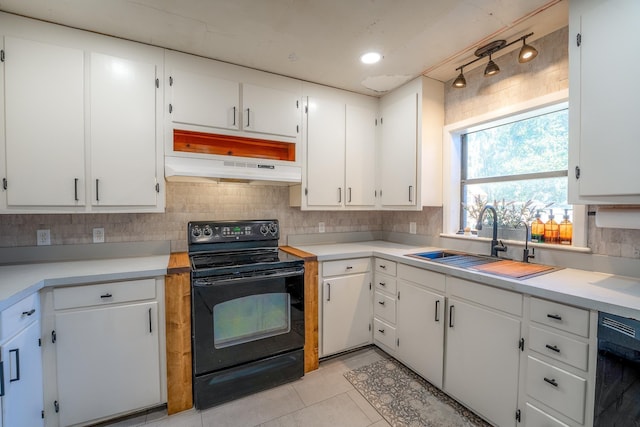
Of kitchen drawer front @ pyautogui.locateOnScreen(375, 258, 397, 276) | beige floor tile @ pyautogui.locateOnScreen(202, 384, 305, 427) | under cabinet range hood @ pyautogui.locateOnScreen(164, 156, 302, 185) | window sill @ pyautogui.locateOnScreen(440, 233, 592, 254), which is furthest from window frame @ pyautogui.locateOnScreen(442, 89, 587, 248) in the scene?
beige floor tile @ pyautogui.locateOnScreen(202, 384, 305, 427)

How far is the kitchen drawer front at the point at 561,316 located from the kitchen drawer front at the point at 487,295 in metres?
0.08

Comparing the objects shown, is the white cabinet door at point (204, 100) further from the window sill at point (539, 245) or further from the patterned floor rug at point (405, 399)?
the patterned floor rug at point (405, 399)

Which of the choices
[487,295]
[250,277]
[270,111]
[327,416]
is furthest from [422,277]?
[270,111]

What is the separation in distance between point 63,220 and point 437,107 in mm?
3114

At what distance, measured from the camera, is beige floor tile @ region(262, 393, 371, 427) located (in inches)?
67.5

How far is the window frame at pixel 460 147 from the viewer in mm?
1759

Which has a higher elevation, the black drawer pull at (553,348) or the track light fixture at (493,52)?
the track light fixture at (493,52)

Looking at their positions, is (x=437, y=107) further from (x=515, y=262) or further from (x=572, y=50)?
(x=515, y=262)

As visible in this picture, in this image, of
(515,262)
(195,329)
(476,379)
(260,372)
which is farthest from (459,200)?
(195,329)

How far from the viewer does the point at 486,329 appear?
5.38ft

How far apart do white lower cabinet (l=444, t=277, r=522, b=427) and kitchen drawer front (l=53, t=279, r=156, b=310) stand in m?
1.92

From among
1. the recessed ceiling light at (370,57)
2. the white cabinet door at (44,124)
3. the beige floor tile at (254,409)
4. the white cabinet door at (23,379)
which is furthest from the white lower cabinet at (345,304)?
the white cabinet door at (44,124)

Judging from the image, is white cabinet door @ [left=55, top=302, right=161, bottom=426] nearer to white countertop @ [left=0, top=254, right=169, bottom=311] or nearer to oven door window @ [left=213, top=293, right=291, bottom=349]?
white countertop @ [left=0, top=254, right=169, bottom=311]

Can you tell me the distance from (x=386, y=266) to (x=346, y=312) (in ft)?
1.72
